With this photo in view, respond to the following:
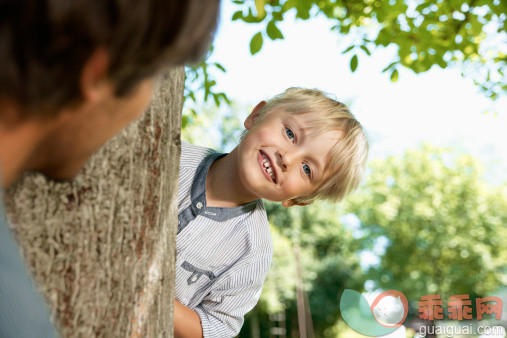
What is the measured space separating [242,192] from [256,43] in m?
1.26

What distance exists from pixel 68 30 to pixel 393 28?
4.01 metres

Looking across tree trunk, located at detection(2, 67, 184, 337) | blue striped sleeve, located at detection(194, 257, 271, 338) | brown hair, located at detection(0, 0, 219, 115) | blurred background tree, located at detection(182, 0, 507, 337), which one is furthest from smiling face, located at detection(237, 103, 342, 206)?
blurred background tree, located at detection(182, 0, 507, 337)

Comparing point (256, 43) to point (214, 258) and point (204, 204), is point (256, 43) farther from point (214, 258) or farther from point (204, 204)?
point (214, 258)

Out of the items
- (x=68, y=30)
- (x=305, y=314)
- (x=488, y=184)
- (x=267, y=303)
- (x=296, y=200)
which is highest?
(x=68, y=30)

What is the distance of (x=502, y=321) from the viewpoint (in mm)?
17344

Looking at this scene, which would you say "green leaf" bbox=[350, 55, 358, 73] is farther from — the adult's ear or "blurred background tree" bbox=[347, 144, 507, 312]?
"blurred background tree" bbox=[347, 144, 507, 312]

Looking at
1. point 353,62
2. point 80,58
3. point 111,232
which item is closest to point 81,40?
point 80,58

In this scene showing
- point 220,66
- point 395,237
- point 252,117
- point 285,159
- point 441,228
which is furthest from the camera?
point 395,237

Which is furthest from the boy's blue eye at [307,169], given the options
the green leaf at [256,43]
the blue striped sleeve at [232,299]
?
the green leaf at [256,43]

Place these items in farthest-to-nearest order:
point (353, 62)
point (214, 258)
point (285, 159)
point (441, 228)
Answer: point (441, 228) < point (353, 62) < point (214, 258) < point (285, 159)

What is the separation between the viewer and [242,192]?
2.46 m

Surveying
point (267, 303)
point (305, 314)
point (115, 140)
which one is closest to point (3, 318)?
point (115, 140)

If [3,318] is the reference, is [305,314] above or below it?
below

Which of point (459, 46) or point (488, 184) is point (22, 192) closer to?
point (459, 46)
